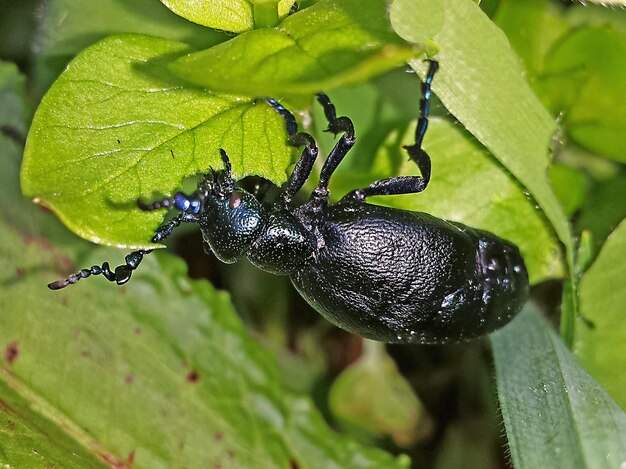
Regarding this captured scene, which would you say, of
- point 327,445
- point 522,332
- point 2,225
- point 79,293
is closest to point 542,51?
point 522,332

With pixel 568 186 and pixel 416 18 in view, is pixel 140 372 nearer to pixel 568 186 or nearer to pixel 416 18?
pixel 416 18

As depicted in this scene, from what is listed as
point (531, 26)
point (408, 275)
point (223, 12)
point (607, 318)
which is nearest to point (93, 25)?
point (223, 12)

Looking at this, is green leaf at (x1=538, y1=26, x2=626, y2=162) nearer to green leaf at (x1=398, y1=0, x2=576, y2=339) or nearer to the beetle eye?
green leaf at (x1=398, y1=0, x2=576, y2=339)

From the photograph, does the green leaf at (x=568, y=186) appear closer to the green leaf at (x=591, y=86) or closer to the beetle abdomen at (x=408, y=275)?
the green leaf at (x=591, y=86)

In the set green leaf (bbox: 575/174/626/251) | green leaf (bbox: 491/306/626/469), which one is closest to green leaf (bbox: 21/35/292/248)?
green leaf (bbox: 491/306/626/469)

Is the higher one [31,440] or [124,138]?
[124,138]
